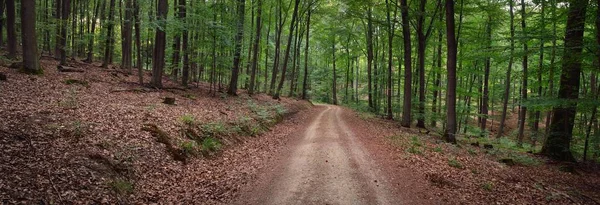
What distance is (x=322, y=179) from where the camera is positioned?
25.4 ft

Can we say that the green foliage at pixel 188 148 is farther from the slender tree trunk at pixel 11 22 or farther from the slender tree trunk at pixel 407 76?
the slender tree trunk at pixel 407 76

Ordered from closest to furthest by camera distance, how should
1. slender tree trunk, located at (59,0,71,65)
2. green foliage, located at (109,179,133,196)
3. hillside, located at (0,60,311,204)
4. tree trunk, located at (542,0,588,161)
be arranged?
1. hillside, located at (0,60,311,204)
2. green foliage, located at (109,179,133,196)
3. tree trunk, located at (542,0,588,161)
4. slender tree trunk, located at (59,0,71,65)

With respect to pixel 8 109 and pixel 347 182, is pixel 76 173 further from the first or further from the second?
pixel 347 182

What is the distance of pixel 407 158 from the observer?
1036cm

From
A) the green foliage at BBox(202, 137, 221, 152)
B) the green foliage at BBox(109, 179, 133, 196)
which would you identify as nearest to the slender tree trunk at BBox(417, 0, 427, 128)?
the green foliage at BBox(202, 137, 221, 152)

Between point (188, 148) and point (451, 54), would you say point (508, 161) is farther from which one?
point (188, 148)

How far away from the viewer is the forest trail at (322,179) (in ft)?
21.8

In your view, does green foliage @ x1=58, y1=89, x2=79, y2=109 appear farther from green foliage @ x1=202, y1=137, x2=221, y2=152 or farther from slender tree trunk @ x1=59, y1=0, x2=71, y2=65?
slender tree trunk @ x1=59, y1=0, x2=71, y2=65

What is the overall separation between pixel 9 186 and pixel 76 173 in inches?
43.0

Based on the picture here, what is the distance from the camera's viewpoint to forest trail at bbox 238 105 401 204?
664 cm

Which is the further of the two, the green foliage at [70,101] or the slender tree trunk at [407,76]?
the slender tree trunk at [407,76]

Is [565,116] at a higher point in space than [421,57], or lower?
lower

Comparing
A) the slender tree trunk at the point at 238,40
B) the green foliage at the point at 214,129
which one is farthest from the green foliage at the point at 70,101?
the slender tree trunk at the point at 238,40

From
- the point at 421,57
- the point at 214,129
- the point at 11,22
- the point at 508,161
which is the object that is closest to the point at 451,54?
the point at 421,57
